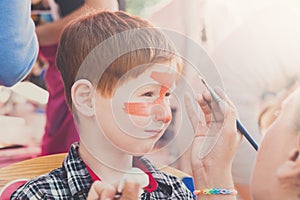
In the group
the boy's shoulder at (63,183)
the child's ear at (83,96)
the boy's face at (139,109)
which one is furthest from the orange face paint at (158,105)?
the boy's shoulder at (63,183)

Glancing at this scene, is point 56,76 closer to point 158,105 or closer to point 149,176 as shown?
point 158,105

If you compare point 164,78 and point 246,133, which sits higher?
point 164,78

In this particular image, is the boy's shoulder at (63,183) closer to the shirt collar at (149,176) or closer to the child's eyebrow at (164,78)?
the shirt collar at (149,176)

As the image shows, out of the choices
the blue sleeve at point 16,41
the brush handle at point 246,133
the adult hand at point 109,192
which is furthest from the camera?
the brush handle at point 246,133

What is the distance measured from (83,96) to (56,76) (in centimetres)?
10

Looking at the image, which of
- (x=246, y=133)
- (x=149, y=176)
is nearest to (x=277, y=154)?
(x=246, y=133)

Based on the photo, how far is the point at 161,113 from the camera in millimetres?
1759

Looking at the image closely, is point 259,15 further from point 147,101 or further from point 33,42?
point 33,42

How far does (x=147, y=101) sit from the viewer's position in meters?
1.74

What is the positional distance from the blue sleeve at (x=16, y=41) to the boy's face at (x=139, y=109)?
23 centimetres

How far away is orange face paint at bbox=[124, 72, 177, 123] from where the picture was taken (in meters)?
1.73

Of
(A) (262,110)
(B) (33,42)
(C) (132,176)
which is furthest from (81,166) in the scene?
(A) (262,110)

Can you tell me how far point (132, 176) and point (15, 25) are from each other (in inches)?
21.7

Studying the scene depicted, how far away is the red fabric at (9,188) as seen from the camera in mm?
1758
